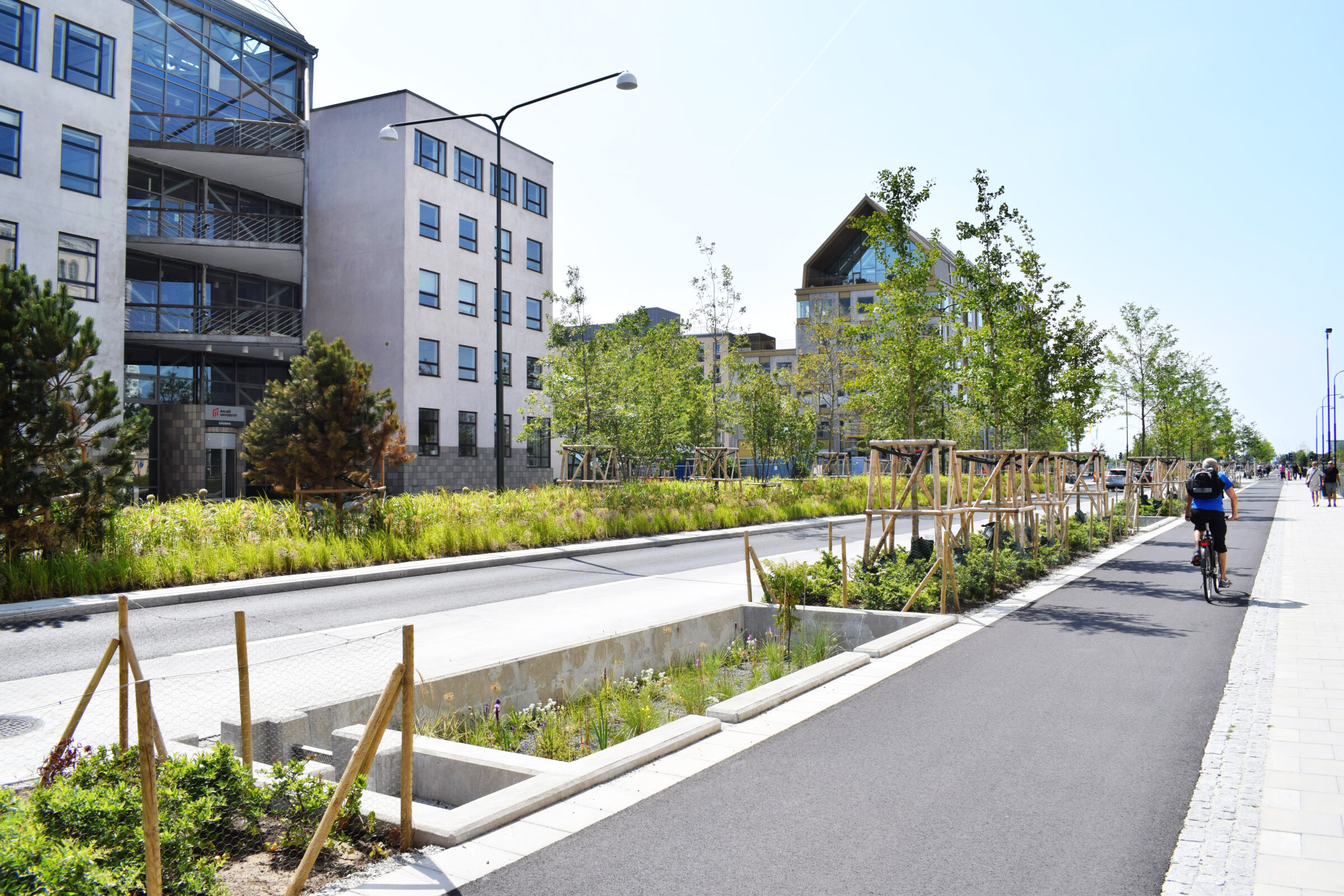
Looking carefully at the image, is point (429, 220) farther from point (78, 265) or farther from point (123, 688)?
point (123, 688)

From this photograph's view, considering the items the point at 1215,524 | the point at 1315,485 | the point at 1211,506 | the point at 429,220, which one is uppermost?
the point at 429,220

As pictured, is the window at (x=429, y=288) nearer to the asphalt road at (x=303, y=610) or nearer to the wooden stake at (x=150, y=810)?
the asphalt road at (x=303, y=610)

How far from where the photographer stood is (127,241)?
89.7ft

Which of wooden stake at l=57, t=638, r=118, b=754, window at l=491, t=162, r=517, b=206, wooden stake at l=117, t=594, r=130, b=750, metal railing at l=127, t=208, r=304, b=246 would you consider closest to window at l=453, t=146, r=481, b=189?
window at l=491, t=162, r=517, b=206

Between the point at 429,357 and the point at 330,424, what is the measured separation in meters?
18.6

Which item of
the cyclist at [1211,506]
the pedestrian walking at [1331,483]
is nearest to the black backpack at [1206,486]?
the cyclist at [1211,506]

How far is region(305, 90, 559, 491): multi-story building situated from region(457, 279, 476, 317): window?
0.20 ft

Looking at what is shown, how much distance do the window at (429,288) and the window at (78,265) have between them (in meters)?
12.2

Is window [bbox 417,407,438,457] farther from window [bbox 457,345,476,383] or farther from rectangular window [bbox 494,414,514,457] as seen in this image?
rectangular window [bbox 494,414,514,457]

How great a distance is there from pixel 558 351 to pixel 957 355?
14323 mm

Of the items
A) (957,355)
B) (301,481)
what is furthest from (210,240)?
(957,355)

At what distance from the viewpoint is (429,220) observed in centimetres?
3575

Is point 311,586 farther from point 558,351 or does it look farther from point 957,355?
point 558,351

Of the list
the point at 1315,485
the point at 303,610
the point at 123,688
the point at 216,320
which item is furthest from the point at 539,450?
the point at 123,688
